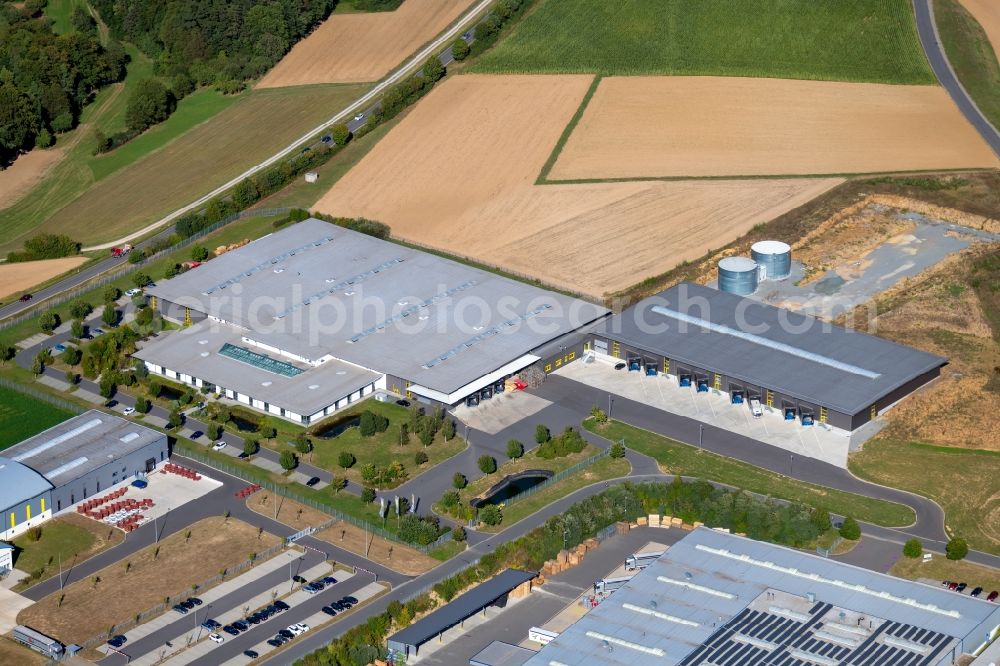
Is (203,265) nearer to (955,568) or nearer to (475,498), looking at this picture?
(475,498)

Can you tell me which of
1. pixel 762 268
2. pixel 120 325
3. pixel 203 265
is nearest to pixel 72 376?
pixel 120 325

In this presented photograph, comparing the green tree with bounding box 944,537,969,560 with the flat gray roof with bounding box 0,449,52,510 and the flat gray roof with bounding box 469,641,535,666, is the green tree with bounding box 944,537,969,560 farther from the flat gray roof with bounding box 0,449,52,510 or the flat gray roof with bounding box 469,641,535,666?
the flat gray roof with bounding box 0,449,52,510

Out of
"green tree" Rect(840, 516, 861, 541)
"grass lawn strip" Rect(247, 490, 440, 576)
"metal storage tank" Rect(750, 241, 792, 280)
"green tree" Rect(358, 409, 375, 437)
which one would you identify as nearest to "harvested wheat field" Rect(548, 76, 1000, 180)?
"metal storage tank" Rect(750, 241, 792, 280)

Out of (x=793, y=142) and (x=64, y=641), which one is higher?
(x=793, y=142)

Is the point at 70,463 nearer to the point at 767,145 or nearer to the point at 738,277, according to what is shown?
the point at 738,277

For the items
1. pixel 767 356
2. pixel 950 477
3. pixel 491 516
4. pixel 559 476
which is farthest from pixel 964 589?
pixel 491 516

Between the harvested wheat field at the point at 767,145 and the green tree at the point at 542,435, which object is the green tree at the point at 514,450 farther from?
the harvested wheat field at the point at 767,145

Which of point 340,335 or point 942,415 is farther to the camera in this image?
point 340,335
